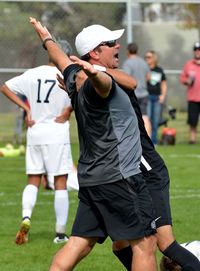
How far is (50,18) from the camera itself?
72.0 feet

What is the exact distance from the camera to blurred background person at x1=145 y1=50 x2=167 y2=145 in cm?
2091

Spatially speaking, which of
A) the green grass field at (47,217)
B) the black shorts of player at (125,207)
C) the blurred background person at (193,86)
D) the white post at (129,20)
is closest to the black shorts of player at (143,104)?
the green grass field at (47,217)

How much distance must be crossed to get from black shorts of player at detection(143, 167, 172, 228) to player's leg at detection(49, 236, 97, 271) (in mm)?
685

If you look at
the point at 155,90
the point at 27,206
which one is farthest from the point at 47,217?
the point at 155,90

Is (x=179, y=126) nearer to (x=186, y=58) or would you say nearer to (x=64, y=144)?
(x=186, y=58)

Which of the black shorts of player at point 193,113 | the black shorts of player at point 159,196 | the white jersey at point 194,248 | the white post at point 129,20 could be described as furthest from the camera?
the white post at point 129,20

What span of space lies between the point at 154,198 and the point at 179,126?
19095 millimetres

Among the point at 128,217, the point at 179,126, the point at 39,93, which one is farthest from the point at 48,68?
the point at 179,126

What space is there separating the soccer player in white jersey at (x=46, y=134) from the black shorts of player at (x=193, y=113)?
11429 millimetres

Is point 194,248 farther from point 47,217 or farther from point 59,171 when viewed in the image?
point 47,217

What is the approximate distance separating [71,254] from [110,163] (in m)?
0.70

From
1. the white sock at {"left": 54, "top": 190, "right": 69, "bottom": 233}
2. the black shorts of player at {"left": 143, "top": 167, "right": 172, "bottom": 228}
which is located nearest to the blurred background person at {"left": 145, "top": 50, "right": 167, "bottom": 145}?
the white sock at {"left": 54, "top": 190, "right": 69, "bottom": 233}

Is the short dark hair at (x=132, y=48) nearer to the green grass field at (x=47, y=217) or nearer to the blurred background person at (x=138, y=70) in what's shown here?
the blurred background person at (x=138, y=70)

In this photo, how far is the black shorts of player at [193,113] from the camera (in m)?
21.1
